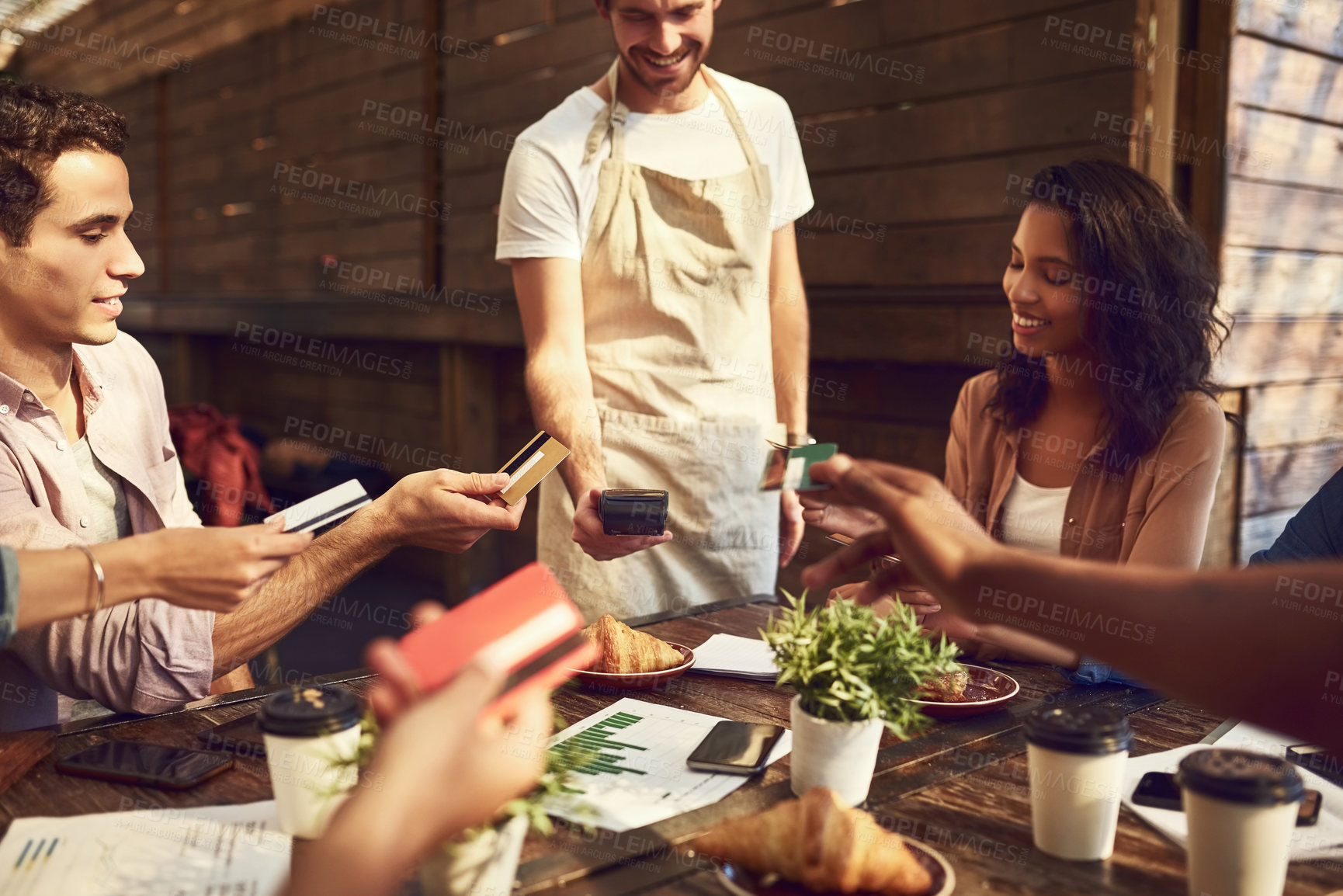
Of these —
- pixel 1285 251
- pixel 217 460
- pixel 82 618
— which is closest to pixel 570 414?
pixel 82 618

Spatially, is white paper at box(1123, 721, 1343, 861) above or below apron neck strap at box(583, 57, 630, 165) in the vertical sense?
below

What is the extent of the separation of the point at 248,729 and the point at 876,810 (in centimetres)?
82

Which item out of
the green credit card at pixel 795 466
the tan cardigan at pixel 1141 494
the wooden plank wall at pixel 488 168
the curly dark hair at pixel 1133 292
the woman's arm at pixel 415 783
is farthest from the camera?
the wooden plank wall at pixel 488 168

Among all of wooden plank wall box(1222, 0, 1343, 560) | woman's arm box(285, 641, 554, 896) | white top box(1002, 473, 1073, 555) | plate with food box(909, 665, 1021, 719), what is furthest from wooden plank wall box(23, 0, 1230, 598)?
woman's arm box(285, 641, 554, 896)

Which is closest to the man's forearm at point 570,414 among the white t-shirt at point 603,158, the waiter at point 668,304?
the waiter at point 668,304

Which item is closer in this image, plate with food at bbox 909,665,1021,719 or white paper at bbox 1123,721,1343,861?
white paper at bbox 1123,721,1343,861

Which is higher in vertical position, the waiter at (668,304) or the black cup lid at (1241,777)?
the waiter at (668,304)

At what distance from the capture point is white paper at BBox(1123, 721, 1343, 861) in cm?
115

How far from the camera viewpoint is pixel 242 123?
7352 mm

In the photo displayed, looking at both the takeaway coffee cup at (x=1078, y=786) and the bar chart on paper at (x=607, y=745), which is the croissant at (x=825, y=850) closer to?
the takeaway coffee cup at (x=1078, y=786)

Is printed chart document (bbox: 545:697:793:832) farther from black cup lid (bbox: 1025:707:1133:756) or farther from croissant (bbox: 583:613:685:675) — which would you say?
black cup lid (bbox: 1025:707:1133:756)

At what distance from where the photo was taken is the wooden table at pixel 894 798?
1.10 meters

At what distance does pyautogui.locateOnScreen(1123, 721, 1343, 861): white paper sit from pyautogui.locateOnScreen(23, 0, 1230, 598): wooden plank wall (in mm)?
1744

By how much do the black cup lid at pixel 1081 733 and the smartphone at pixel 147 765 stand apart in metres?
0.94
